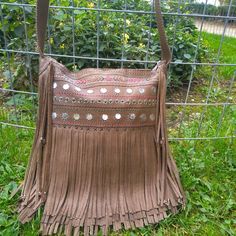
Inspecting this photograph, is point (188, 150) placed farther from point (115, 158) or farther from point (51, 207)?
point (51, 207)

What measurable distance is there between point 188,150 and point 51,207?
67 centimetres

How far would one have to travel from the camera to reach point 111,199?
118 cm

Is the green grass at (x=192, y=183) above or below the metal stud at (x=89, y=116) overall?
below

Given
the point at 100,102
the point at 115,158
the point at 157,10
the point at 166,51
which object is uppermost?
the point at 157,10

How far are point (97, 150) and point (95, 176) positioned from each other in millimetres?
90

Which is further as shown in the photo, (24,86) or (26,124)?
(24,86)

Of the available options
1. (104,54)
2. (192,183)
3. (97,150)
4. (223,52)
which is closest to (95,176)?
(97,150)

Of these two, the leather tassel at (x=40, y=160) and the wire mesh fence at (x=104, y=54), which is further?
the wire mesh fence at (x=104, y=54)

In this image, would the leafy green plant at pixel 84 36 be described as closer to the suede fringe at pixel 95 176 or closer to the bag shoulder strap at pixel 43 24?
the bag shoulder strap at pixel 43 24

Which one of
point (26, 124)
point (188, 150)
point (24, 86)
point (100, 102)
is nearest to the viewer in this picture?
point (100, 102)

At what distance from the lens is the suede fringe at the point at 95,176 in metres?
1.13

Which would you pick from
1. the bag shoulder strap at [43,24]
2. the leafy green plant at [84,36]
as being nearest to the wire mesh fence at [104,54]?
the leafy green plant at [84,36]

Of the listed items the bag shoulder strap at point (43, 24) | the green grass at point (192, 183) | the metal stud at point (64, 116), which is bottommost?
the green grass at point (192, 183)

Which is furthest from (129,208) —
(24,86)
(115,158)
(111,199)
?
(24,86)
